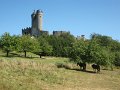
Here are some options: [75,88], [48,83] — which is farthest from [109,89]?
[48,83]

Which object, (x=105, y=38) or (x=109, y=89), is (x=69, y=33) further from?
(x=109, y=89)

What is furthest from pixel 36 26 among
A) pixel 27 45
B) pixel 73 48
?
pixel 73 48

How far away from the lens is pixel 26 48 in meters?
89.7

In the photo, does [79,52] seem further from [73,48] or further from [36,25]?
[36,25]

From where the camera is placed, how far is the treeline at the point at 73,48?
190 ft

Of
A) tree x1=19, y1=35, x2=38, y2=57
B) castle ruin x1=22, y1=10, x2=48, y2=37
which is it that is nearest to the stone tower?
castle ruin x1=22, y1=10, x2=48, y2=37

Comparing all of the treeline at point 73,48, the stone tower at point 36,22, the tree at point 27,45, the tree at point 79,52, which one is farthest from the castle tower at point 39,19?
the tree at point 79,52

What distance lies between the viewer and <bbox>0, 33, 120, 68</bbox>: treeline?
57.9m

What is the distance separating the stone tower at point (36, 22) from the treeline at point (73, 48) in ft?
54.9

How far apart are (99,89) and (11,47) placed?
55.0 meters

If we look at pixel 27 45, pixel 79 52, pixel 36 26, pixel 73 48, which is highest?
pixel 36 26

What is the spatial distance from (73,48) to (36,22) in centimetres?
11011

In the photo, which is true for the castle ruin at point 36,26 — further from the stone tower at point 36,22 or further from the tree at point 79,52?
the tree at point 79,52

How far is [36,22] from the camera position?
553ft
